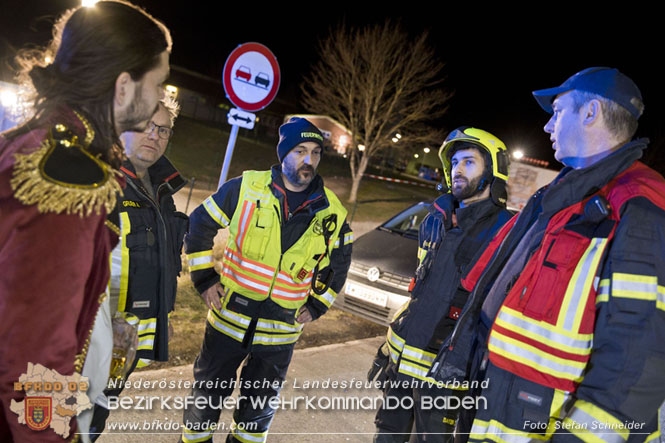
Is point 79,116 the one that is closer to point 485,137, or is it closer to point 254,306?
point 254,306

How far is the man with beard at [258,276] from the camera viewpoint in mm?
2711

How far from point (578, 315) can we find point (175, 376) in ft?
10.1

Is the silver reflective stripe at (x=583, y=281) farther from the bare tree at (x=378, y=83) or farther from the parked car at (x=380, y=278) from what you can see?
the bare tree at (x=378, y=83)

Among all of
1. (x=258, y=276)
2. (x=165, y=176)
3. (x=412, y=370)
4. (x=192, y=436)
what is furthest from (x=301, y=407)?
(x=165, y=176)

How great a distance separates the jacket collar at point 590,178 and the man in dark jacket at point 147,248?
1888 millimetres

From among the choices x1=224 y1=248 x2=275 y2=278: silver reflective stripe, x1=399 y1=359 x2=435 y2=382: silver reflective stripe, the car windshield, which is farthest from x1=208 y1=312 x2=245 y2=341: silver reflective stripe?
the car windshield

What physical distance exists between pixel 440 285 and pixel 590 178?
120 cm

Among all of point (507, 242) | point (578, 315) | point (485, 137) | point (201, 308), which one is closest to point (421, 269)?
point (507, 242)

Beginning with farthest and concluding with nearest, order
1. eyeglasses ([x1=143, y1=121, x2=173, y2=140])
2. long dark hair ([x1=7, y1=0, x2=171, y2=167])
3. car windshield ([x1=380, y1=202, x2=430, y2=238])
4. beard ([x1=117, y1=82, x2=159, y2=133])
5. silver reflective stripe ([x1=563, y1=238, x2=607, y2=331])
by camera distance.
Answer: car windshield ([x1=380, y1=202, x2=430, y2=238])
eyeglasses ([x1=143, y1=121, x2=173, y2=140])
silver reflective stripe ([x1=563, y1=238, x2=607, y2=331])
beard ([x1=117, y1=82, x2=159, y2=133])
long dark hair ([x1=7, y1=0, x2=171, y2=167])

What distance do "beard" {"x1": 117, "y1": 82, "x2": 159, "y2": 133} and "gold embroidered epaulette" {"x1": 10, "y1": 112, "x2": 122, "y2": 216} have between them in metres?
→ 0.15

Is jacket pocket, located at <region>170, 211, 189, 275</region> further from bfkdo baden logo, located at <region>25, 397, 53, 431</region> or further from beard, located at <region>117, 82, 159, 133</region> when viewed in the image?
bfkdo baden logo, located at <region>25, 397, 53, 431</region>

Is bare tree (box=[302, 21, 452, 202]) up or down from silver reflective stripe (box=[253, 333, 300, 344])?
up

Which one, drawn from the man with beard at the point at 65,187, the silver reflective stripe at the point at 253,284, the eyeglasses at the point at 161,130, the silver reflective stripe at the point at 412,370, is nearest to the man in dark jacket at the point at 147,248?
the eyeglasses at the point at 161,130

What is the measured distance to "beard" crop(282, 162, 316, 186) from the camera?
2.97 meters
